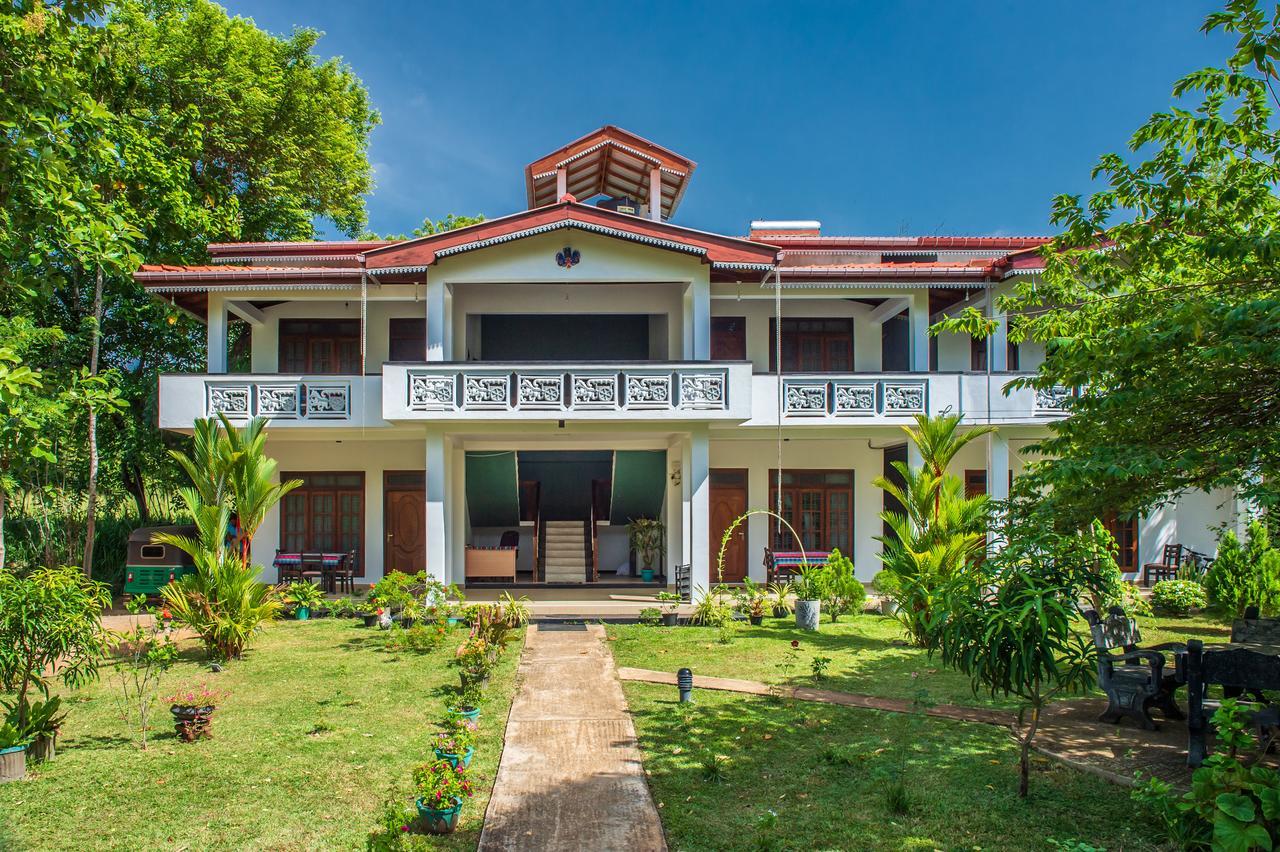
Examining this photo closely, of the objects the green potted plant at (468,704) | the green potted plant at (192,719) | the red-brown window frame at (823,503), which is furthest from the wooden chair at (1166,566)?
the green potted plant at (192,719)

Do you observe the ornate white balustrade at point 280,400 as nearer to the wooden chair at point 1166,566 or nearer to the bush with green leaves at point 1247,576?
the bush with green leaves at point 1247,576

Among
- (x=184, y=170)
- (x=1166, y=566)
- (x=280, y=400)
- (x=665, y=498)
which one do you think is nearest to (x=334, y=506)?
(x=280, y=400)

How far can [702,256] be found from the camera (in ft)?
50.4

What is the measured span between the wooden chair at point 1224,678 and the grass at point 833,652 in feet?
7.94

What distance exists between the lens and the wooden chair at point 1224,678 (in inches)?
251

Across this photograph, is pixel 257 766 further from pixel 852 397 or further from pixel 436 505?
pixel 852 397

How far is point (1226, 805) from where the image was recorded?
459 centimetres

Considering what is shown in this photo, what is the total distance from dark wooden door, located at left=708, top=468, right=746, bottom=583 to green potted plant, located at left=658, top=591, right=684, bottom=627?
3066mm

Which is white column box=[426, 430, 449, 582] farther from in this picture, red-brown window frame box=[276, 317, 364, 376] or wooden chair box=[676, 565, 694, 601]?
wooden chair box=[676, 565, 694, 601]

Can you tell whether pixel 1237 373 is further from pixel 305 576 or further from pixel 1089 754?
pixel 305 576

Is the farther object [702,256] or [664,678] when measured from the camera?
[702,256]

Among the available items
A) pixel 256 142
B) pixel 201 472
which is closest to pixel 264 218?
pixel 256 142

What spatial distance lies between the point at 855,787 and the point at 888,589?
8407 mm

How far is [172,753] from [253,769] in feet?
3.28
